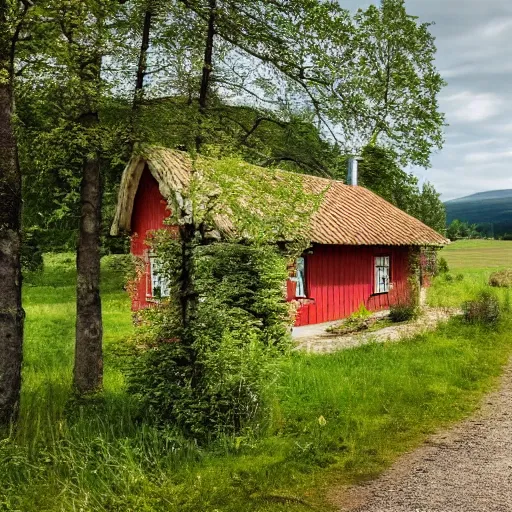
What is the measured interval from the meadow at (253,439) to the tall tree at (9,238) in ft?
1.92

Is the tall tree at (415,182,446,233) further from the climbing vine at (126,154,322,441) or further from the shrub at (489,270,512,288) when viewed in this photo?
the climbing vine at (126,154,322,441)

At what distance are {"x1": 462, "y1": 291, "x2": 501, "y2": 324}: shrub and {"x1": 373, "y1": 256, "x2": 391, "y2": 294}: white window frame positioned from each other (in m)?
4.84

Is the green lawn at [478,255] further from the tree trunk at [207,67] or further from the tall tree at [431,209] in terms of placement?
the tree trunk at [207,67]

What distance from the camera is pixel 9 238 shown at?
623cm

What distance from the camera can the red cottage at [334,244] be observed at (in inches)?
616

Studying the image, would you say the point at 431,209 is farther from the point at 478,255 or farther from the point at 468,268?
the point at 478,255

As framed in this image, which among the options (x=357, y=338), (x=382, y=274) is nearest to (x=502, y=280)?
(x=382, y=274)

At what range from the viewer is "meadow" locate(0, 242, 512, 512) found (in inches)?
202

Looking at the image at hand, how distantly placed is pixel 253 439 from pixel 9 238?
3.51 meters

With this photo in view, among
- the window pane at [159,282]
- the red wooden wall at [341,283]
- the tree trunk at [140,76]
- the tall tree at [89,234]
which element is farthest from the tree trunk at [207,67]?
the red wooden wall at [341,283]

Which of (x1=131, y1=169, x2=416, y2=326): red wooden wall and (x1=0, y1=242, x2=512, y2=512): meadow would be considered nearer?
(x1=0, y1=242, x2=512, y2=512): meadow

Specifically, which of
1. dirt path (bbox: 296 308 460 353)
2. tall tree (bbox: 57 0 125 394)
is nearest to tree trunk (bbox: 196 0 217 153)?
tall tree (bbox: 57 0 125 394)

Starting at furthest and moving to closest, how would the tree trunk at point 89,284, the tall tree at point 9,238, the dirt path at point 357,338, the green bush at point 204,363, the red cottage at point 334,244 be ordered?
the red cottage at point 334,244 → the dirt path at point 357,338 → the tree trunk at point 89,284 → the green bush at point 204,363 → the tall tree at point 9,238

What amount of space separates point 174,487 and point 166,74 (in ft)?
24.9
